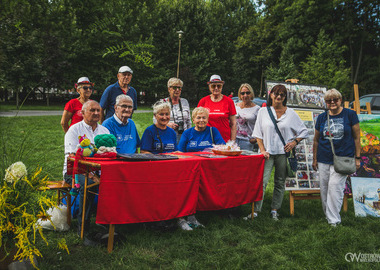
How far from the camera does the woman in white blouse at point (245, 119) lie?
5285mm

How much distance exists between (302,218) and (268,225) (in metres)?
0.66

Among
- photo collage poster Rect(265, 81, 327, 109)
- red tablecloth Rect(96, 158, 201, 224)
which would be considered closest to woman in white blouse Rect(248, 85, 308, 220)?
photo collage poster Rect(265, 81, 327, 109)

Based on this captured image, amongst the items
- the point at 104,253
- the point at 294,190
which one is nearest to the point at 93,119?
the point at 104,253

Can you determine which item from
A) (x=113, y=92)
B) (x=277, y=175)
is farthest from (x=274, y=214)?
(x=113, y=92)

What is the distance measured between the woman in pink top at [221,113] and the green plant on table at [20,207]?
10.0 feet

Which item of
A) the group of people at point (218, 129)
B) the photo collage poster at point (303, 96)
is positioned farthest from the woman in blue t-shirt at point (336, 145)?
the photo collage poster at point (303, 96)

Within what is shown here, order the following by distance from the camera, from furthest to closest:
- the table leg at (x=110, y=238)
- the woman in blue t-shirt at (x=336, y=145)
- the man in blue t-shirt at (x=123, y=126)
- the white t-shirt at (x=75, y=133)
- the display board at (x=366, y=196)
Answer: the display board at (x=366, y=196), the woman in blue t-shirt at (x=336, y=145), the man in blue t-shirt at (x=123, y=126), the white t-shirt at (x=75, y=133), the table leg at (x=110, y=238)

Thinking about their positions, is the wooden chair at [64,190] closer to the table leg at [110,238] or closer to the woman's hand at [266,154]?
the table leg at [110,238]

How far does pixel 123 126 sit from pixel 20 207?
1852 millimetres

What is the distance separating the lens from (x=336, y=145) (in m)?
4.23

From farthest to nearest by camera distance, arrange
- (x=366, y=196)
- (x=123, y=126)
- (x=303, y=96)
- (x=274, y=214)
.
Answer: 1. (x=303, y=96)
2. (x=366, y=196)
3. (x=274, y=214)
4. (x=123, y=126)

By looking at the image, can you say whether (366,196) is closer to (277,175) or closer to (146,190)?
(277,175)

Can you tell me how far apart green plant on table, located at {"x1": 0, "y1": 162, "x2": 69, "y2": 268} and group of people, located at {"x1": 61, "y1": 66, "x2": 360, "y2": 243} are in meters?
1.07

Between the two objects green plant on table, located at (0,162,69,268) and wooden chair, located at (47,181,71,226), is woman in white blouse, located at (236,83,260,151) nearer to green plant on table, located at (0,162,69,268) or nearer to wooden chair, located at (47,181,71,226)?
wooden chair, located at (47,181,71,226)
